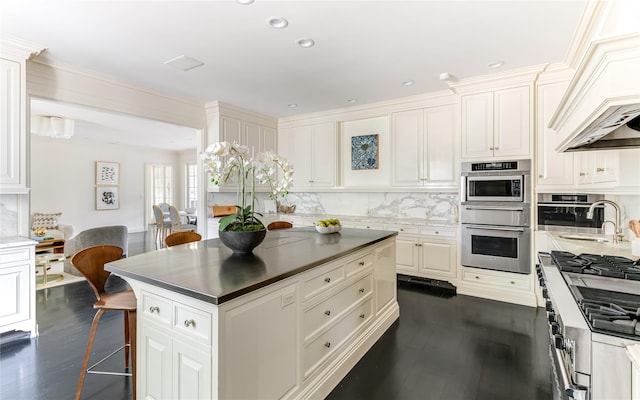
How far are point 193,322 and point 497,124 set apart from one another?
382 centimetres

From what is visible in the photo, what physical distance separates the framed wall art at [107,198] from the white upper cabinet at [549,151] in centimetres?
983

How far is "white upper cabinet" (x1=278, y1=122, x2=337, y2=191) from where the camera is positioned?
5.30 m

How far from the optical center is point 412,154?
4.49 m

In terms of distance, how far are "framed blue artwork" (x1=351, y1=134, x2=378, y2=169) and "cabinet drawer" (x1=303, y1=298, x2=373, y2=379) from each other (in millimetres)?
2836

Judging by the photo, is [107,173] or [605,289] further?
[107,173]

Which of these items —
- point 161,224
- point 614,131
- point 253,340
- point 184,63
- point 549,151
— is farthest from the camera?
point 161,224

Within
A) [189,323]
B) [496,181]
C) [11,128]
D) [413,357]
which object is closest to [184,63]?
[11,128]

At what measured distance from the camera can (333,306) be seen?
2.11 meters

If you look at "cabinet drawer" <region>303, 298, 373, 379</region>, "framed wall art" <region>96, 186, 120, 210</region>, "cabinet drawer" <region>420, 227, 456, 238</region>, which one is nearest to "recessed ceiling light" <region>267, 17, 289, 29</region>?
"cabinet drawer" <region>303, 298, 373, 379</region>

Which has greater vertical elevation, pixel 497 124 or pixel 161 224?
pixel 497 124

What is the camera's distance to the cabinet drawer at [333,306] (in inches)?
73.8

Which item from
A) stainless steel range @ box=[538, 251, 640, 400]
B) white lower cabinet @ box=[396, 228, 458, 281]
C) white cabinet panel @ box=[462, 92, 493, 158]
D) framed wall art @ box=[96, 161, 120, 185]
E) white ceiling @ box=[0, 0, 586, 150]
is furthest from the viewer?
framed wall art @ box=[96, 161, 120, 185]

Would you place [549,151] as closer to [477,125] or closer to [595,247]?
[477,125]

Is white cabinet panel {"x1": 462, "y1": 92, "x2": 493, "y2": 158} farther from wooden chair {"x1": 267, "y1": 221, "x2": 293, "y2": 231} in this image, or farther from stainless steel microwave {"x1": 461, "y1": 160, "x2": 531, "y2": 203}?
wooden chair {"x1": 267, "y1": 221, "x2": 293, "y2": 231}
